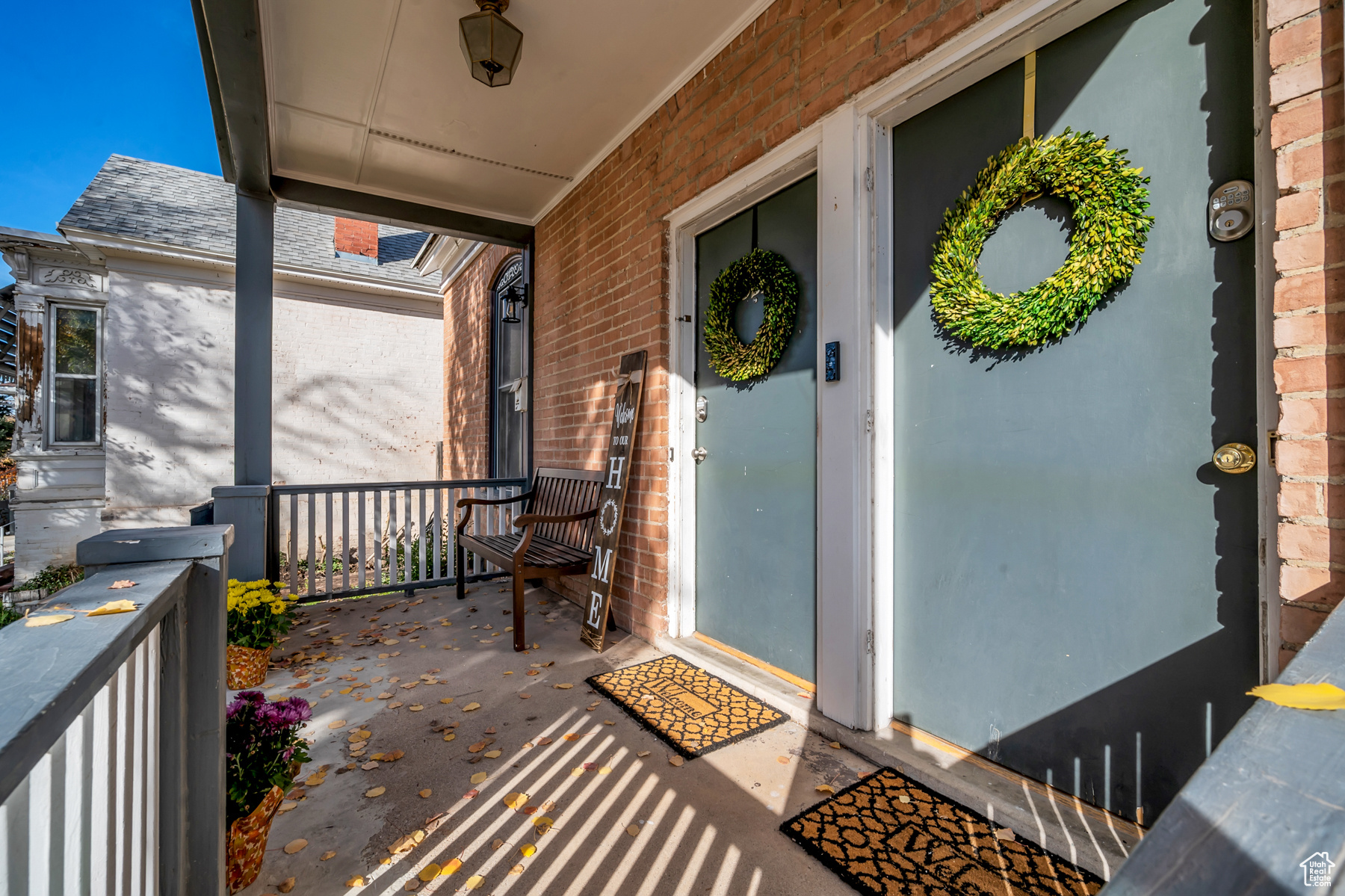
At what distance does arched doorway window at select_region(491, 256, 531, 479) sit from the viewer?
5.15 meters

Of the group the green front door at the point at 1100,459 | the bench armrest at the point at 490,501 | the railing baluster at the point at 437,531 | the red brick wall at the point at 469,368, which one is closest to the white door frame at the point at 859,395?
the green front door at the point at 1100,459

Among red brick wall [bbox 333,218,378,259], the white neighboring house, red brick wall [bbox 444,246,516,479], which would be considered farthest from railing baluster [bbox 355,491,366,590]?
red brick wall [bbox 333,218,378,259]

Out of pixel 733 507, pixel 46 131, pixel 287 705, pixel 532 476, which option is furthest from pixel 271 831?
pixel 46 131

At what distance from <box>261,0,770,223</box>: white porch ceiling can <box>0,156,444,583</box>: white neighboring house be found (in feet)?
13.8

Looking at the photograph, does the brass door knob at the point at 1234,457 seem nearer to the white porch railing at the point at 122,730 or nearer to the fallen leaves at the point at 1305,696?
the fallen leaves at the point at 1305,696

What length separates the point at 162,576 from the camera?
872 mm

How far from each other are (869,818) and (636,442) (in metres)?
2.07

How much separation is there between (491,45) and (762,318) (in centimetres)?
162

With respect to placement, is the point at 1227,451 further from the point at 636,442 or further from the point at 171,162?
the point at 171,162

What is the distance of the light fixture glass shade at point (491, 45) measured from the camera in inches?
93.0

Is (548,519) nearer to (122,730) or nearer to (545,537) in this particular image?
(545,537)

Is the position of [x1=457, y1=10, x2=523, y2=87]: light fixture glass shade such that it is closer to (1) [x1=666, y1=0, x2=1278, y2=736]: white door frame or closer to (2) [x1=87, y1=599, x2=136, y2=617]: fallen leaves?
(1) [x1=666, y1=0, x2=1278, y2=736]: white door frame

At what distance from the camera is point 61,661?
52 cm

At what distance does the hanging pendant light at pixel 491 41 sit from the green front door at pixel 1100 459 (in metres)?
1.72
